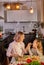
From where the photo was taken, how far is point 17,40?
12.0 ft

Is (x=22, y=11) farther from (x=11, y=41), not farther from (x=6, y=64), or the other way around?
(x=6, y=64)

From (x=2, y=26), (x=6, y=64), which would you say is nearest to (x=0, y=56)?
(x=6, y=64)

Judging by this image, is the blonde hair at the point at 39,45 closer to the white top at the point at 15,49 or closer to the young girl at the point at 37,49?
the young girl at the point at 37,49

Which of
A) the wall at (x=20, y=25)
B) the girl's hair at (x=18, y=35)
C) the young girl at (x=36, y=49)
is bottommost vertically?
the young girl at (x=36, y=49)

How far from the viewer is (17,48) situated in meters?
3.63

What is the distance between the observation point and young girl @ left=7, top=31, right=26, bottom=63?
3.59 m

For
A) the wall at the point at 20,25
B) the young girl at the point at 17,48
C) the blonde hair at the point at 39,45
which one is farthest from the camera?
the wall at the point at 20,25

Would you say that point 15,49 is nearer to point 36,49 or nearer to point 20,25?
point 36,49

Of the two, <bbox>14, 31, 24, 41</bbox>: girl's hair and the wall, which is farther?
the wall

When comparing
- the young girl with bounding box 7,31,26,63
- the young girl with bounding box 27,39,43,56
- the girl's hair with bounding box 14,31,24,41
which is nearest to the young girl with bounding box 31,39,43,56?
the young girl with bounding box 27,39,43,56

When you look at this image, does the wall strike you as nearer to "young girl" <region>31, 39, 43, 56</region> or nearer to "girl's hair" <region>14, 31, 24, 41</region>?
"girl's hair" <region>14, 31, 24, 41</region>

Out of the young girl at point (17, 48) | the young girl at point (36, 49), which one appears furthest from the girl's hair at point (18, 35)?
the young girl at point (36, 49)

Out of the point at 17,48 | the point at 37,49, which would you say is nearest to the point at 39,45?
the point at 37,49

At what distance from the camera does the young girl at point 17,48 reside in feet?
11.8
